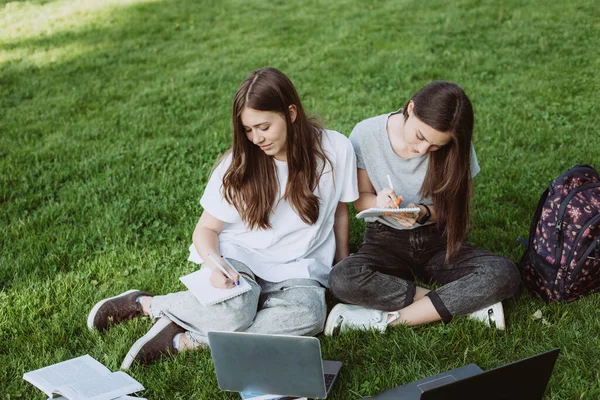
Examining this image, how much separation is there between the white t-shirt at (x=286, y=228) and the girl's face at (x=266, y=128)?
0.20 metres

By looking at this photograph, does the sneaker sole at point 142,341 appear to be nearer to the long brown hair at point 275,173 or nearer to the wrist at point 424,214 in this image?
the long brown hair at point 275,173

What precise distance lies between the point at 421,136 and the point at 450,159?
21 centimetres

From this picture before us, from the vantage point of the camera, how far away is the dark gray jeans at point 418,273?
119 inches

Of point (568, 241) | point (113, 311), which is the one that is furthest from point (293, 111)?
point (568, 241)

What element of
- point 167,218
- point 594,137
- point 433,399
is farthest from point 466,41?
point 433,399

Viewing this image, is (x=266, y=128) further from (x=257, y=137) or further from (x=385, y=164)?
(x=385, y=164)

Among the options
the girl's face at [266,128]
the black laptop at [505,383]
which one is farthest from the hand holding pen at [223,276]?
the black laptop at [505,383]

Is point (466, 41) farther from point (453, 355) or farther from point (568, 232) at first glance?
point (453, 355)

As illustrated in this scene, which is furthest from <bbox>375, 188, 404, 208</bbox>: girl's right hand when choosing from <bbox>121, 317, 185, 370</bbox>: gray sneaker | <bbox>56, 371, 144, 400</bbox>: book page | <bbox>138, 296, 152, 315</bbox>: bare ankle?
<bbox>56, 371, 144, 400</bbox>: book page

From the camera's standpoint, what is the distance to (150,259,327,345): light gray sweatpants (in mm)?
2936

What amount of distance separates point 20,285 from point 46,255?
0.33m

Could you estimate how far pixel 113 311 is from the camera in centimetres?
321

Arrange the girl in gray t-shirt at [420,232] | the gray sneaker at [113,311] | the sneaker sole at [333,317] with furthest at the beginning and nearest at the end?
the gray sneaker at [113,311] < the sneaker sole at [333,317] < the girl in gray t-shirt at [420,232]

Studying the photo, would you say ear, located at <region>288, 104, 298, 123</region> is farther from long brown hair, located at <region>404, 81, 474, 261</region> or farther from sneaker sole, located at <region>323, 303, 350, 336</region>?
sneaker sole, located at <region>323, 303, 350, 336</region>
